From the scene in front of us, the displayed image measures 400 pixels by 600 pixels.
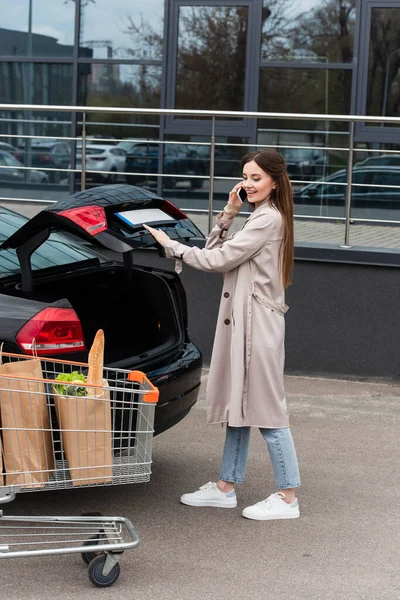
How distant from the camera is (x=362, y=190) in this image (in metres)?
9.32

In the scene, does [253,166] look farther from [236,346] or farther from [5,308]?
[5,308]

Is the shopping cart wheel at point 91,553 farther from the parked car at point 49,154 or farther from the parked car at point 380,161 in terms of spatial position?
the parked car at point 49,154

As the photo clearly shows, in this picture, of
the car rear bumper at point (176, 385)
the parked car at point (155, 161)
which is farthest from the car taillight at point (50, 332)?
the parked car at point (155, 161)

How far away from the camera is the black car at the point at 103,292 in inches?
176

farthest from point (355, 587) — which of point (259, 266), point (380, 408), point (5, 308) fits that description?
point (380, 408)

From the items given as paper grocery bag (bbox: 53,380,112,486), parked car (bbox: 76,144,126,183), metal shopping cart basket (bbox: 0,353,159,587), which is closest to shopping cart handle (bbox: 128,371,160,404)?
metal shopping cart basket (bbox: 0,353,159,587)

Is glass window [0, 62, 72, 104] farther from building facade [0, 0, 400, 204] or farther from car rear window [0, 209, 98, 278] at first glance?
car rear window [0, 209, 98, 278]

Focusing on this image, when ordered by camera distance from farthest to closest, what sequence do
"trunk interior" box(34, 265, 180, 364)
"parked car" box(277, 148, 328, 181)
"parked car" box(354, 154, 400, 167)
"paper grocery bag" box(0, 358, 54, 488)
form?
"parked car" box(277, 148, 328, 181)
"parked car" box(354, 154, 400, 167)
"trunk interior" box(34, 265, 180, 364)
"paper grocery bag" box(0, 358, 54, 488)

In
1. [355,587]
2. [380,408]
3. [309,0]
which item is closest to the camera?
[355,587]

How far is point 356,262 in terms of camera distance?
7.64 m

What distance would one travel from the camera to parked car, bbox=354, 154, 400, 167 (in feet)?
30.3

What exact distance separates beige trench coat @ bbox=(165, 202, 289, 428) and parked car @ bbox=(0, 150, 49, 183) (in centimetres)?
614

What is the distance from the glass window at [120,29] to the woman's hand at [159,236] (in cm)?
712

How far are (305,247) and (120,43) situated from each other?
15.7 feet
